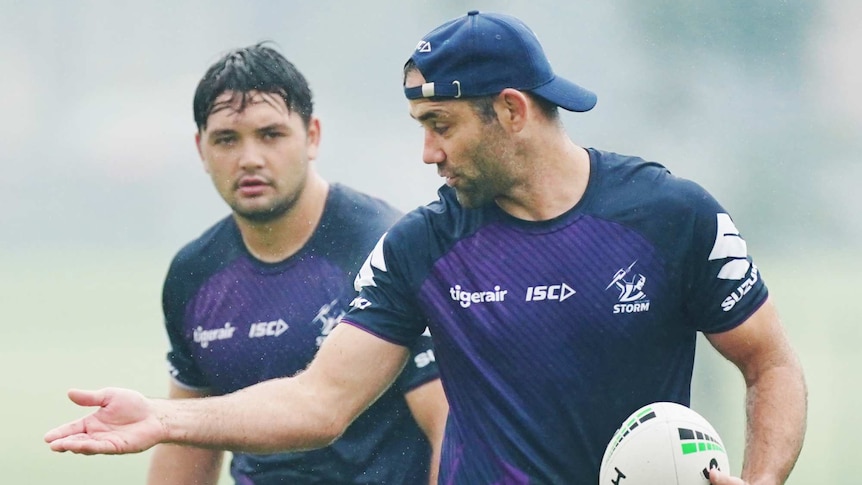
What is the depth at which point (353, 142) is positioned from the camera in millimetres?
15617

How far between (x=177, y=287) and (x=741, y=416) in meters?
6.97

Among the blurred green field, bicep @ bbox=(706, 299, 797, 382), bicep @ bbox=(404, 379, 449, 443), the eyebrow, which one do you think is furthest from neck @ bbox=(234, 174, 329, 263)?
the blurred green field

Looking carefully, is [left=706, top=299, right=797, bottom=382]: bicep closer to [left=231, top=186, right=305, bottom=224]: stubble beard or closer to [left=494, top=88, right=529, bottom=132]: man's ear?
[left=494, top=88, right=529, bottom=132]: man's ear

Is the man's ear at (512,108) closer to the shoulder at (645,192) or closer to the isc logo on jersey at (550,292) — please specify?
the shoulder at (645,192)

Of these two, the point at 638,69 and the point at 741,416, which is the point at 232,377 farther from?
the point at 638,69

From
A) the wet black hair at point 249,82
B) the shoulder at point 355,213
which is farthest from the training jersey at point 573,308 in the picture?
the wet black hair at point 249,82

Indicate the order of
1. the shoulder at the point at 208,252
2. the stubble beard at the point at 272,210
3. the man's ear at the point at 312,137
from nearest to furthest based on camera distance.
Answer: the stubble beard at the point at 272,210
the shoulder at the point at 208,252
the man's ear at the point at 312,137

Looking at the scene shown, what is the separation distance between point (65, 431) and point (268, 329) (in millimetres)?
2112

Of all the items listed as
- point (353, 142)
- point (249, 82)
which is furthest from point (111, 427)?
point (353, 142)

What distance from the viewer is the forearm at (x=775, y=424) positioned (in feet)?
15.1

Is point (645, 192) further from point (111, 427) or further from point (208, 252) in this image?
point (208, 252)

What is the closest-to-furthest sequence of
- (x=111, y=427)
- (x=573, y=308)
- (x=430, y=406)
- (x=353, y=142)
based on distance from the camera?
(x=111, y=427)
(x=573, y=308)
(x=430, y=406)
(x=353, y=142)

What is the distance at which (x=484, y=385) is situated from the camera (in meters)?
4.86

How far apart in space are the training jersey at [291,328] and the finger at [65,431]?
6.24ft
